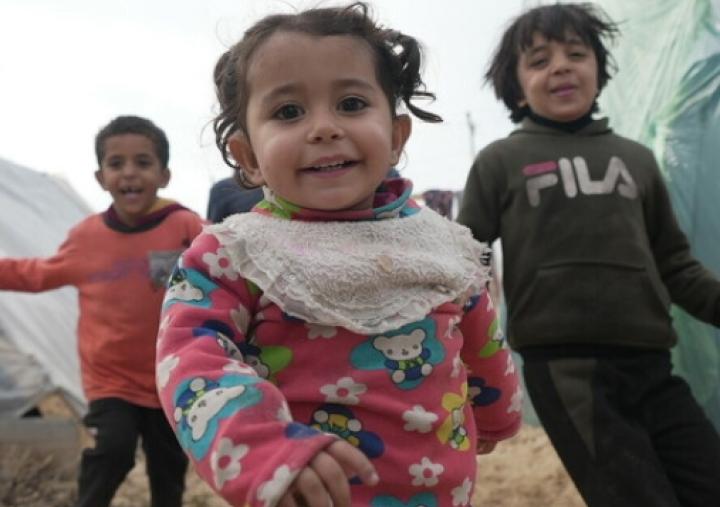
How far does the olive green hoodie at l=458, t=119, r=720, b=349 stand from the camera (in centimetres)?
205

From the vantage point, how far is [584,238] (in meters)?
2.08

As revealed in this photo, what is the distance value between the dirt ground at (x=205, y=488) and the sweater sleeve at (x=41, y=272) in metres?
0.99

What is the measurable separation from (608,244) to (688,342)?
1.25 m

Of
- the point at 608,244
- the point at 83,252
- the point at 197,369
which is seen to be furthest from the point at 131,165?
the point at 197,369

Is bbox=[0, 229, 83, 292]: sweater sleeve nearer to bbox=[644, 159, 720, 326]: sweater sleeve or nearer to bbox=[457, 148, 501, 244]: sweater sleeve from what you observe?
bbox=[457, 148, 501, 244]: sweater sleeve

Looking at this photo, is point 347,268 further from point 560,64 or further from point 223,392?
point 560,64

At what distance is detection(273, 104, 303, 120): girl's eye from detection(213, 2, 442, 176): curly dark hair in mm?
95

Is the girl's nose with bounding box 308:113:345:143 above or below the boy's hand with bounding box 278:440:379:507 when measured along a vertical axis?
above

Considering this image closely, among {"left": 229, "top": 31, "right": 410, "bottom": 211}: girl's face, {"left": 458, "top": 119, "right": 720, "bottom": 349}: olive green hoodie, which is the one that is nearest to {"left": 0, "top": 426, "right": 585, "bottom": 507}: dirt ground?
{"left": 458, "top": 119, "right": 720, "bottom": 349}: olive green hoodie

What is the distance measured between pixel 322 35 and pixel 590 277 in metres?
1.07

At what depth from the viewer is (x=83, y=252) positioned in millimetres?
3137

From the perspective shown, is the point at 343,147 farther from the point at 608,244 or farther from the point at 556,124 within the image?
the point at 556,124

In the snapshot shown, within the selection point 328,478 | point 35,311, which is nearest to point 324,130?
point 328,478

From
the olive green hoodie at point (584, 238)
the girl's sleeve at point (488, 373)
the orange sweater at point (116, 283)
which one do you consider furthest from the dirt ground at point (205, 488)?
the girl's sleeve at point (488, 373)
